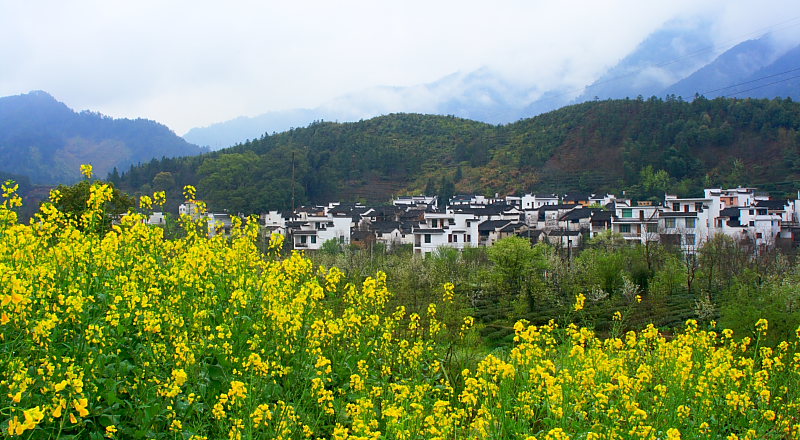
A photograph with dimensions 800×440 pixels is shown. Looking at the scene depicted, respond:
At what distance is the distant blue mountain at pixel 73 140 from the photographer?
127875 mm

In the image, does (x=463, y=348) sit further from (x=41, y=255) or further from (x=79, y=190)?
(x=79, y=190)

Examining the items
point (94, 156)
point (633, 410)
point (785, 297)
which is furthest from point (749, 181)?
point (94, 156)

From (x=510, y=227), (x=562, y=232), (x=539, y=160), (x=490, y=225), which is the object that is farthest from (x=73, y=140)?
(x=562, y=232)

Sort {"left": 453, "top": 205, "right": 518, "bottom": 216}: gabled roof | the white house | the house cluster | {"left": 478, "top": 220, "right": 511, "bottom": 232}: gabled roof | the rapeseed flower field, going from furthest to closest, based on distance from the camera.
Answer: {"left": 453, "top": 205, "right": 518, "bottom": 216}: gabled roof
{"left": 478, "top": 220, "right": 511, "bottom": 232}: gabled roof
the white house
the house cluster
the rapeseed flower field

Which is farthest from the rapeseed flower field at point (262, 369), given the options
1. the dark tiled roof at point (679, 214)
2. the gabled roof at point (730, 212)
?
the gabled roof at point (730, 212)

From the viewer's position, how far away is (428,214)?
4012 centimetres

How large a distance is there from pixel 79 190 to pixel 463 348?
14.0m

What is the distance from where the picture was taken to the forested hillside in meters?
56.2

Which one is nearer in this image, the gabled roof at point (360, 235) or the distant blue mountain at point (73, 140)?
the gabled roof at point (360, 235)

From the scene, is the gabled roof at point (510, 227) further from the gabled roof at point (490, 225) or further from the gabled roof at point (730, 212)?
the gabled roof at point (730, 212)

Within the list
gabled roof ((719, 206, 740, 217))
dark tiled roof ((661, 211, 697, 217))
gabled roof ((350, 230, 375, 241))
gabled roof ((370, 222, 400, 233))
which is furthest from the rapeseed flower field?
gabled roof ((370, 222, 400, 233))

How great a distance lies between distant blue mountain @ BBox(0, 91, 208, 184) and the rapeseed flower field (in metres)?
126

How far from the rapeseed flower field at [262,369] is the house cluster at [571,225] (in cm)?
2720

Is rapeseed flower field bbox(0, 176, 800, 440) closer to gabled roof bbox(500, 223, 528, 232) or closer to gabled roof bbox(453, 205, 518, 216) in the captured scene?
gabled roof bbox(500, 223, 528, 232)
